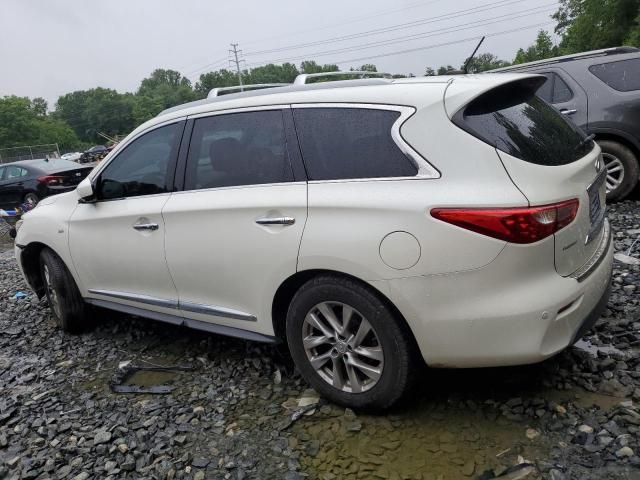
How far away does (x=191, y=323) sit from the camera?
11.6ft

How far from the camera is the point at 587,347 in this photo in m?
3.21

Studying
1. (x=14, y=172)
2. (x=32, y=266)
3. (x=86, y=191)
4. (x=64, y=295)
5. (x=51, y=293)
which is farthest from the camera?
(x=14, y=172)

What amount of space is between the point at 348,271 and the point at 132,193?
1990 mm

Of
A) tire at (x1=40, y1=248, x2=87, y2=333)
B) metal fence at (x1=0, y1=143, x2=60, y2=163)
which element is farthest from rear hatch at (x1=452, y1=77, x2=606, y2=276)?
metal fence at (x1=0, y1=143, x2=60, y2=163)

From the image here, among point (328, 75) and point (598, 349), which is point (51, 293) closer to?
point (328, 75)

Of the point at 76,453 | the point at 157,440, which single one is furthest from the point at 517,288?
the point at 76,453

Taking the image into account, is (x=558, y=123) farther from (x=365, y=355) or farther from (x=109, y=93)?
(x=109, y=93)

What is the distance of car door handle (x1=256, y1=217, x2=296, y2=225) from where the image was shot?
2.74 meters

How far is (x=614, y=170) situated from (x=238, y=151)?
4.99 m

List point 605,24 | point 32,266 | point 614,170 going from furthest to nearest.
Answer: point 605,24
point 614,170
point 32,266

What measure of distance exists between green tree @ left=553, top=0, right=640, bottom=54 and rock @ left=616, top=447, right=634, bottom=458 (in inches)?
1374

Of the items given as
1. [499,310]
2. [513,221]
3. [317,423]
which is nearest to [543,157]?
[513,221]

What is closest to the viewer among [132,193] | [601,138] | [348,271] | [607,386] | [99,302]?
[348,271]

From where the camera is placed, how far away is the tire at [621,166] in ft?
19.7
